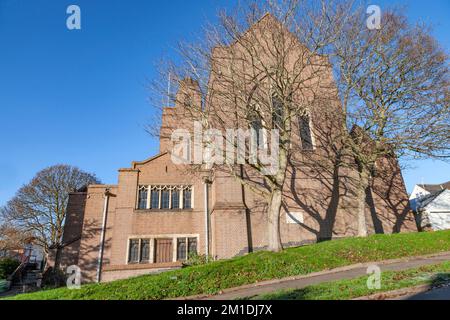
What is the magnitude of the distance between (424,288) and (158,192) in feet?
53.3

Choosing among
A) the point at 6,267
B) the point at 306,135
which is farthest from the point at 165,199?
the point at 6,267

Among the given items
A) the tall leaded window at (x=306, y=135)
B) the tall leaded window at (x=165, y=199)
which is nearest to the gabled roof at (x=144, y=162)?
the tall leaded window at (x=165, y=199)

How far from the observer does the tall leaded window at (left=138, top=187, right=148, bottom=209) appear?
19.1 m

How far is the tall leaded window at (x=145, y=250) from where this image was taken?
17.6 m

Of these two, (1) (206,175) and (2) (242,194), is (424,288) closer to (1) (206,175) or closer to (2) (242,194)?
(2) (242,194)

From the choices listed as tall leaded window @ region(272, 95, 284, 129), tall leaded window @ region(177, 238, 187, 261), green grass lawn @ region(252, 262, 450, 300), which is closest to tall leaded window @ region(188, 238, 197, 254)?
tall leaded window @ region(177, 238, 187, 261)

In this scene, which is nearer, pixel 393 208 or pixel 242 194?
pixel 242 194

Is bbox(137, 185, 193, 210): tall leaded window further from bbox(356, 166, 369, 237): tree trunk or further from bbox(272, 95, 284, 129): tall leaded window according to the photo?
bbox(356, 166, 369, 237): tree trunk

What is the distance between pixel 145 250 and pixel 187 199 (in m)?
4.38

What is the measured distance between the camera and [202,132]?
13844 millimetres

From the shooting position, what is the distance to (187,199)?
779 inches

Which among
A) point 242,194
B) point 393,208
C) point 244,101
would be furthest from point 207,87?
point 393,208

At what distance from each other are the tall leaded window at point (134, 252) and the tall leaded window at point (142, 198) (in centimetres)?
236

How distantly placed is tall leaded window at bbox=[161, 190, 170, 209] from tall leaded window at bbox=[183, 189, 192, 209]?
3.74 feet
